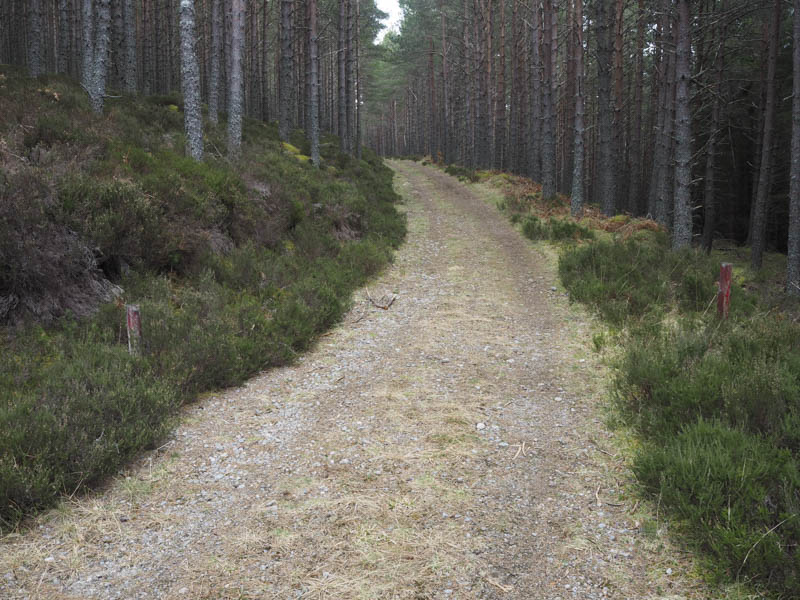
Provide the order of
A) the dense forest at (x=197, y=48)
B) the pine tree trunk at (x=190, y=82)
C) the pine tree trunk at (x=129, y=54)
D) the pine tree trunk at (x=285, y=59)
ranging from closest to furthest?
the pine tree trunk at (x=190, y=82)
the dense forest at (x=197, y=48)
the pine tree trunk at (x=129, y=54)
the pine tree trunk at (x=285, y=59)

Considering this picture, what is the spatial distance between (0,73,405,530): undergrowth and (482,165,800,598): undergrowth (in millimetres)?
4396

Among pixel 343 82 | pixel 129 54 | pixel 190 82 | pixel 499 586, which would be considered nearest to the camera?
pixel 499 586

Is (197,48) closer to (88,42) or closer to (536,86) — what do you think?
(88,42)

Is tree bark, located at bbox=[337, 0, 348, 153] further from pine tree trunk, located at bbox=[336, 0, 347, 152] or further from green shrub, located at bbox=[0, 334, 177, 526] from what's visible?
green shrub, located at bbox=[0, 334, 177, 526]

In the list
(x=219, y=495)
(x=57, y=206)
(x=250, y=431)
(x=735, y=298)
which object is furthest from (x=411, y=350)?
(x=735, y=298)

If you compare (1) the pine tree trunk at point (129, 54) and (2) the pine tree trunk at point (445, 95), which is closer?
(1) the pine tree trunk at point (129, 54)

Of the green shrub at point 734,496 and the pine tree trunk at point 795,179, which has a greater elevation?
the pine tree trunk at point 795,179

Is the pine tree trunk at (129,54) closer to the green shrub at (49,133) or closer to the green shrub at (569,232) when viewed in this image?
the green shrub at (49,133)

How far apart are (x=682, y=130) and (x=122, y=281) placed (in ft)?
38.3

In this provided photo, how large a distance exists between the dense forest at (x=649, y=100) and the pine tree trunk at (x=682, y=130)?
0.03 m

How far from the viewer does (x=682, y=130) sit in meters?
11.7

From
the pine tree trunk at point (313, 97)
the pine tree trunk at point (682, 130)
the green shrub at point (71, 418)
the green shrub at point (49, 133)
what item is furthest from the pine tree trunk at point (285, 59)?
the green shrub at point (71, 418)

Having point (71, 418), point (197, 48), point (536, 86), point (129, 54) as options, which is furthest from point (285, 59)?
point (71, 418)

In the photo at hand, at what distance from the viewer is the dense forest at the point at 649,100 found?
16.3 meters
